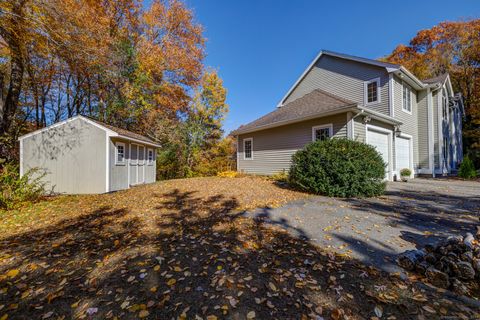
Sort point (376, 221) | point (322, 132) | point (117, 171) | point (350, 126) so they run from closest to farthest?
point (376, 221) < point (350, 126) < point (117, 171) < point (322, 132)

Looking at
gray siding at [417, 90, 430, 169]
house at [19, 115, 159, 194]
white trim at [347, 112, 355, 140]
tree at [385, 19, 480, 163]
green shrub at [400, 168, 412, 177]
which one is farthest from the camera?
tree at [385, 19, 480, 163]

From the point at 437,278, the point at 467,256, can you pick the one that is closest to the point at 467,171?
the point at 467,256

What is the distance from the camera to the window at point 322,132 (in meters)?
9.28

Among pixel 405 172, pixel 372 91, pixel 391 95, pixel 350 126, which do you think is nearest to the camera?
pixel 350 126

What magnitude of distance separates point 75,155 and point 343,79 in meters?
14.7

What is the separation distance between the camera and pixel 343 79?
12.4m

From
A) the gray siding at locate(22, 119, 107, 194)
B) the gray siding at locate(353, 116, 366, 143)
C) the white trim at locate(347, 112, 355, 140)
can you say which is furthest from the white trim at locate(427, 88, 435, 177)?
the gray siding at locate(22, 119, 107, 194)

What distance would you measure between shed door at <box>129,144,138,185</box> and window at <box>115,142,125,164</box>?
0.80 metres

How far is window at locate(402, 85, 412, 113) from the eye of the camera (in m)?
11.7

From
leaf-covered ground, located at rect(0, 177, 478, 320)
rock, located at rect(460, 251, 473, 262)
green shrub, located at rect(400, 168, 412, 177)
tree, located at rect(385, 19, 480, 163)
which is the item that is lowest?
leaf-covered ground, located at rect(0, 177, 478, 320)

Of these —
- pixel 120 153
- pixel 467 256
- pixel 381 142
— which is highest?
pixel 381 142

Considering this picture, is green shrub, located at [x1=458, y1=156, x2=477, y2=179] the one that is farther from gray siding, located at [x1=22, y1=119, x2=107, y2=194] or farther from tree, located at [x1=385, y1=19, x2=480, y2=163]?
gray siding, located at [x1=22, y1=119, x2=107, y2=194]

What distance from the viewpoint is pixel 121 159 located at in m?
9.93

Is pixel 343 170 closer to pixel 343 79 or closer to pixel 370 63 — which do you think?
pixel 370 63
